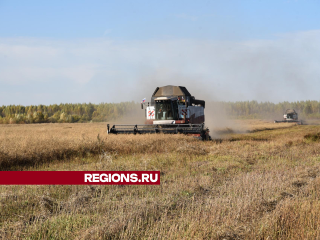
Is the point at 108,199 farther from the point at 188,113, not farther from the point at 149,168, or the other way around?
the point at 188,113

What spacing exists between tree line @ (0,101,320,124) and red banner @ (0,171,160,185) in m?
29.5

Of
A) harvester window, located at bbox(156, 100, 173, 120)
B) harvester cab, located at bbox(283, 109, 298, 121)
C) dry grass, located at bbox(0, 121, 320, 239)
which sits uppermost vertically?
harvester window, located at bbox(156, 100, 173, 120)

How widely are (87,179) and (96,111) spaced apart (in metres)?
107

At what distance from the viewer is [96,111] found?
369ft

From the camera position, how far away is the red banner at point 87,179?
7211mm

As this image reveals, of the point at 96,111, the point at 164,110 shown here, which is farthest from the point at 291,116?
the point at 96,111

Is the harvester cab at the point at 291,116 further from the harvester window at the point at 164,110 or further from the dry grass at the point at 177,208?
the dry grass at the point at 177,208

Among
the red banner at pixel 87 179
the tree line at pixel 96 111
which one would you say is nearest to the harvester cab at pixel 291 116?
the tree line at pixel 96 111

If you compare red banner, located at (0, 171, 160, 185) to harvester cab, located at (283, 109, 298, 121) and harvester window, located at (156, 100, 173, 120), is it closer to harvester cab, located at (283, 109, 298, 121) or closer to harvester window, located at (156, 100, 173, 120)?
harvester window, located at (156, 100, 173, 120)

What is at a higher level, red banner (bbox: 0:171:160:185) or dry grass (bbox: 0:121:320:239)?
red banner (bbox: 0:171:160:185)

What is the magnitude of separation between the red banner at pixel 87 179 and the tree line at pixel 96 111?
2950 centimetres

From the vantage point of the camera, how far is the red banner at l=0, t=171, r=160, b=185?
721cm

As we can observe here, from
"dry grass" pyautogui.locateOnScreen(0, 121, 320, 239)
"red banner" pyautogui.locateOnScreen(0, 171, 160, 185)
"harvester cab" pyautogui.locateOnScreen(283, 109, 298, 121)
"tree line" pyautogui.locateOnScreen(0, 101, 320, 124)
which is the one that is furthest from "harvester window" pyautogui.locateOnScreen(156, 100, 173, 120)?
"harvester cab" pyautogui.locateOnScreen(283, 109, 298, 121)

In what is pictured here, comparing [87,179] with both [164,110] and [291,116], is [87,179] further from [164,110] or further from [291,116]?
[291,116]
